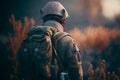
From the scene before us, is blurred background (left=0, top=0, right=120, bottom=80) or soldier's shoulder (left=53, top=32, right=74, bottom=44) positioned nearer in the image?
soldier's shoulder (left=53, top=32, right=74, bottom=44)

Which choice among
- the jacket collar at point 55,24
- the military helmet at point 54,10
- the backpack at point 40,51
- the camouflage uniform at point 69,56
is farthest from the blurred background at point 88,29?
the backpack at point 40,51

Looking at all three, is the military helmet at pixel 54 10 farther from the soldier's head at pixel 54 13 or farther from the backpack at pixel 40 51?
the backpack at pixel 40 51

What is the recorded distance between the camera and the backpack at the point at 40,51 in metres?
4.55

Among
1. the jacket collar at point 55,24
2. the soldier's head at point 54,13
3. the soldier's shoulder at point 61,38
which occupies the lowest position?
the soldier's shoulder at point 61,38

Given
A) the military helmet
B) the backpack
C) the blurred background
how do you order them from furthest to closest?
the blurred background < the military helmet < the backpack

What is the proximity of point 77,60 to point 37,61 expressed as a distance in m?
0.59

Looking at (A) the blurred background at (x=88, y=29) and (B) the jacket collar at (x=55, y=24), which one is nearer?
(B) the jacket collar at (x=55, y=24)

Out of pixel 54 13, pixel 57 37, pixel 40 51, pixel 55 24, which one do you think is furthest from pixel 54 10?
pixel 40 51

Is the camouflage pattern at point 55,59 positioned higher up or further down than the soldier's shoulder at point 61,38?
further down

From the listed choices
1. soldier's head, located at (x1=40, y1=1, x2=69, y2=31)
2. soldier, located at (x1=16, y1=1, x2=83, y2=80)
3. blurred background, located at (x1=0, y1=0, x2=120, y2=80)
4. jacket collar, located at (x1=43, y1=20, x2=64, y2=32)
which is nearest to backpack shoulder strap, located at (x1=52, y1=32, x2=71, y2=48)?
soldier, located at (x1=16, y1=1, x2=83, y2=80)

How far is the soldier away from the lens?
15.0ft

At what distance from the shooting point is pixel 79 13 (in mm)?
8188

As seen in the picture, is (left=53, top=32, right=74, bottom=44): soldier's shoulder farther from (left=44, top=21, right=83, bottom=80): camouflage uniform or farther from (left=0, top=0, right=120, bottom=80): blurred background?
(left=0, top=0, right=120, bottom=80): blurred background

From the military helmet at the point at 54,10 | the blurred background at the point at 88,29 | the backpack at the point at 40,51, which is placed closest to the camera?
the backpack at the point at 40,51
